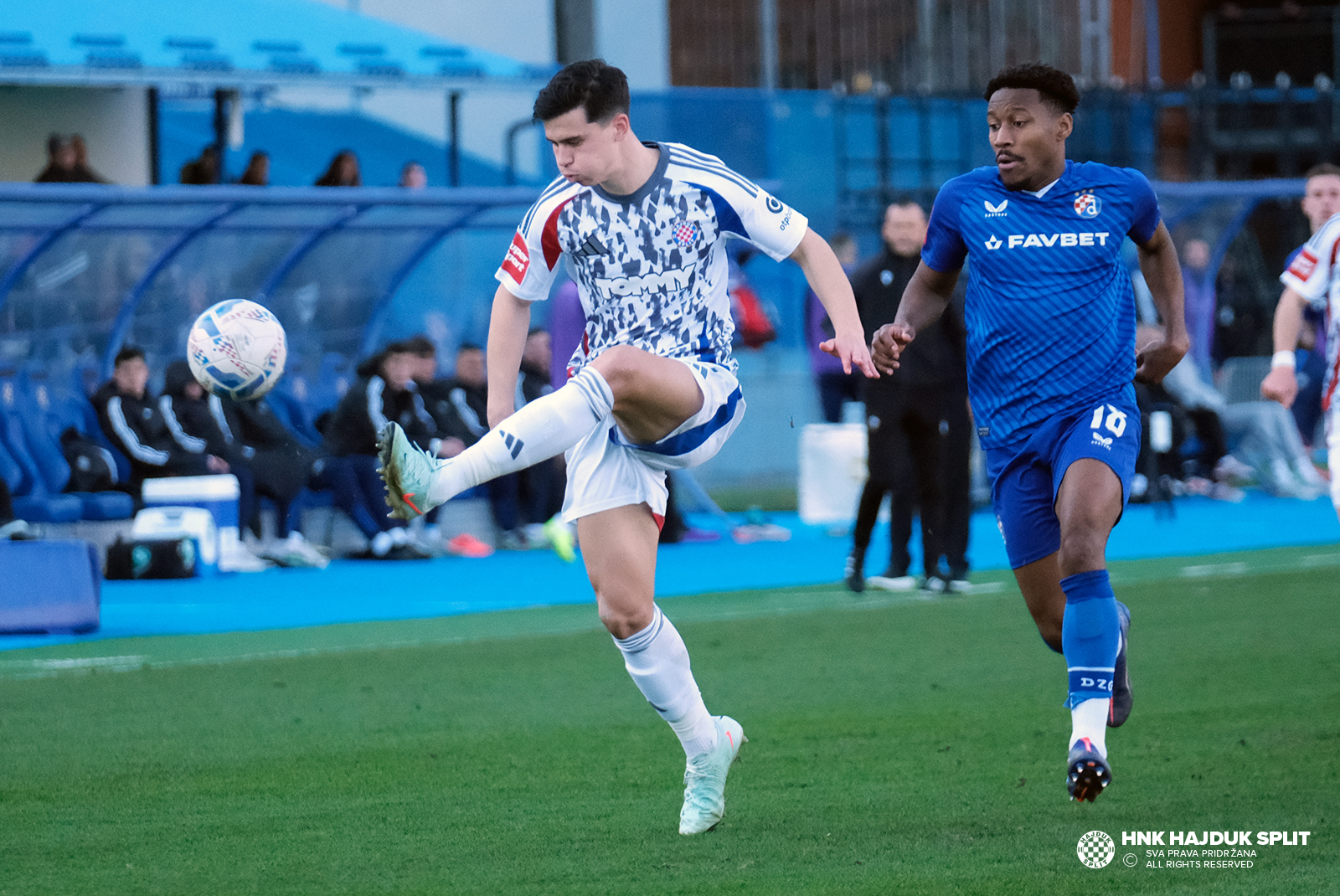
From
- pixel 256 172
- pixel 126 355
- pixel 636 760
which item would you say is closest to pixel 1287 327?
pixel 636 760

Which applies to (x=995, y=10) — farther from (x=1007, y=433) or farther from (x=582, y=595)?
(x=1007, y=433)

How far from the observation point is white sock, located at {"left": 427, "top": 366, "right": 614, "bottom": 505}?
482 centimetres

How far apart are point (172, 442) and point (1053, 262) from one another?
9474 millimetres

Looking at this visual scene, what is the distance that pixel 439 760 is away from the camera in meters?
6.39

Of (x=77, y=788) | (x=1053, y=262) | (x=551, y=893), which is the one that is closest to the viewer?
(x=551, y=893)

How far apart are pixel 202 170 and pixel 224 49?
104 centimetres

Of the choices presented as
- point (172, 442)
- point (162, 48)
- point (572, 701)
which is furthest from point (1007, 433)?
point (162, 48)

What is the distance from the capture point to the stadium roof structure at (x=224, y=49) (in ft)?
48.7

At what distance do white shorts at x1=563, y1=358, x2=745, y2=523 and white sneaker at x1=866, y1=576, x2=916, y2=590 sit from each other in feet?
20.9

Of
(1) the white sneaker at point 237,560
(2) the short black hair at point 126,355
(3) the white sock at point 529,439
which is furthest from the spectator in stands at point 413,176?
(3) the white sock at point 529,439

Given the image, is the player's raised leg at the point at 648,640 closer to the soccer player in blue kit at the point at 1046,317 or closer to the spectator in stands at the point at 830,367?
the soccer player in blue kit at the point at 1046,317

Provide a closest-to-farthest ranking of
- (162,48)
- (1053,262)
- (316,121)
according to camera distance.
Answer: (1053,262)
(162,48)
(316,121)

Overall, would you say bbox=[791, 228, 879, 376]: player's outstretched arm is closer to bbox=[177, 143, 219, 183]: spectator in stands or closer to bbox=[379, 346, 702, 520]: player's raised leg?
bbox=[379, 346, 702, 520]: player's raised leg

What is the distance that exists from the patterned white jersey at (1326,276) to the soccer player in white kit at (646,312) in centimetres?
325
